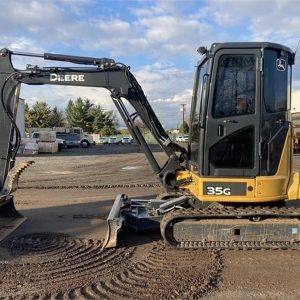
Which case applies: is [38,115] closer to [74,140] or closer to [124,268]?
[74,140]

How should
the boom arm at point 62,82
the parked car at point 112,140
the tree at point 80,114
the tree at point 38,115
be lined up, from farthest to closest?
the tree at point 80,114, the tree at point 38,115, the parked car at point 112,140, the boom arm at point 62,82

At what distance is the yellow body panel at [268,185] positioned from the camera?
666 cm

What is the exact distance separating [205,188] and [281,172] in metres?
1.21

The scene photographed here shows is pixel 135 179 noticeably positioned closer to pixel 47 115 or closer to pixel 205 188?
pixel 205 188

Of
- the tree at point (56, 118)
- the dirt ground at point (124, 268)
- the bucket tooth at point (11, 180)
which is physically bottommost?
the dirt ground at point (124, 268)

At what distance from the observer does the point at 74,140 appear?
178 ft

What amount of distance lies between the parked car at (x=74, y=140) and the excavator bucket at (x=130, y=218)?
1797 inches

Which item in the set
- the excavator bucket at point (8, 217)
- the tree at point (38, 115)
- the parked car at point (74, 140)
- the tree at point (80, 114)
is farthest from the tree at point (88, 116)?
the excavator bucket at point (8, 217)

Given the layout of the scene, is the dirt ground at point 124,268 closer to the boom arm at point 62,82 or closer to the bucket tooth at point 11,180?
the bucket tooth at point 11,180

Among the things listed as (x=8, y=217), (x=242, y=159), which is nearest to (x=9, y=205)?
(x=8, y=217)

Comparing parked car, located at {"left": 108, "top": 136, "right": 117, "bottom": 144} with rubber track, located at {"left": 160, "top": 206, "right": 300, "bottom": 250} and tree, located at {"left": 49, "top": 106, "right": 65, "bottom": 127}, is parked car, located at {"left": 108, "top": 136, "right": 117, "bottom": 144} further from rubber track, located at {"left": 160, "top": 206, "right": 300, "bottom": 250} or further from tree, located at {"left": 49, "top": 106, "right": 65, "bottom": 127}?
rubber track, located at {"left": 160, "top": 206, "right": 300, "bottom": 250}

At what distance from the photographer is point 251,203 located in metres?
6.89

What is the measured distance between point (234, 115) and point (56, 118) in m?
79.1

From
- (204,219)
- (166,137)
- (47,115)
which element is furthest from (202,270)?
(47,115)
